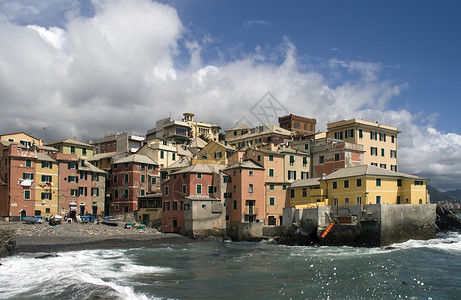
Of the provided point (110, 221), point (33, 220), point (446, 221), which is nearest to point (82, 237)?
point (33, 220)

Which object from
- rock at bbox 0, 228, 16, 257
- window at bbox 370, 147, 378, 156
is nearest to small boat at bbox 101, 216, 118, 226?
rock at bbox 0, 228, 16, 257

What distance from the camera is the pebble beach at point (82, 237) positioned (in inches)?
2084

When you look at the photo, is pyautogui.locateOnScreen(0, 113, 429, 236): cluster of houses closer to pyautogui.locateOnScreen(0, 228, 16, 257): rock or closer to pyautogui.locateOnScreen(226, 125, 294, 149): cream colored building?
pyautogui.locateOnScreen(226, 125, 294, 149): cream colored building

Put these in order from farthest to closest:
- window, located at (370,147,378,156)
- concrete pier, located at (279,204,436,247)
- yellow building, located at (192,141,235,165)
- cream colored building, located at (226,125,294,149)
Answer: cream colored building, located at (226,125,294,149) < window, located at (370,147,378,156) < yellow building, located at (192,141,235,165) < concrete pier, located at (279,204,436,247)

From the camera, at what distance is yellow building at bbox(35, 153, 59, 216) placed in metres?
72.1

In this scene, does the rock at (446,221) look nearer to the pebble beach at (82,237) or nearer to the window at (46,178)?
the pebble beach at (82,237)

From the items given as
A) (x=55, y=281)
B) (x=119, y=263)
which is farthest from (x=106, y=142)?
(x=55, y=281)

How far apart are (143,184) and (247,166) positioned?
23.2 meters

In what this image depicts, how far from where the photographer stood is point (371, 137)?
8238 cm

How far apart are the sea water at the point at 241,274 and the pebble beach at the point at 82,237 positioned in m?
5.30

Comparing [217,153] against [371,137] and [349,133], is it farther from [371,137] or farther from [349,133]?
[371,137]

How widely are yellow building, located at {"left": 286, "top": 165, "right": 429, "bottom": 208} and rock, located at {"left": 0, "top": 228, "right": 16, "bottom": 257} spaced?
36478 millimetres

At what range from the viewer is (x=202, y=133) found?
12525 cm

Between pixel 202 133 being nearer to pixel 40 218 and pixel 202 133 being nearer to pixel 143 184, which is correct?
pixel 143 184
